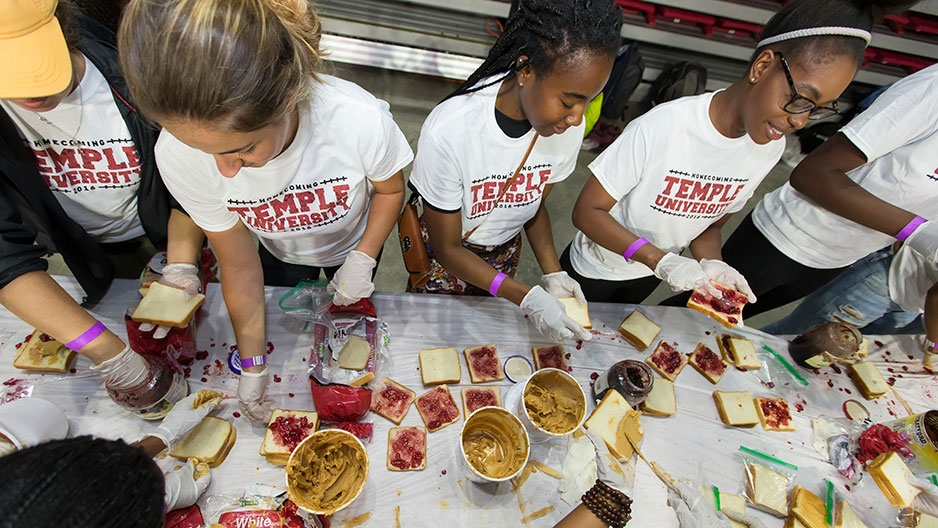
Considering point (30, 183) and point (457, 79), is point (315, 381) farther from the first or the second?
point (457, 79)

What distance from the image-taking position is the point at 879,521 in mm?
1709

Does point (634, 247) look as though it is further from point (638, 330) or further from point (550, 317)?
point (550, 317)

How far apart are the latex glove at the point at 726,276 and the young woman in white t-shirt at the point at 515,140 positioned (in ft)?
1.87

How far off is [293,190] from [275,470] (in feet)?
3.10

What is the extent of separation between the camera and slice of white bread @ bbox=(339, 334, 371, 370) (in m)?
1.73

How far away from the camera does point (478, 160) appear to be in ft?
5.56

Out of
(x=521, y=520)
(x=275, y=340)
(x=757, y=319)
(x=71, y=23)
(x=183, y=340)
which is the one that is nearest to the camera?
(x=71, y=23)

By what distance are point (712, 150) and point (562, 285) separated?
80 cm

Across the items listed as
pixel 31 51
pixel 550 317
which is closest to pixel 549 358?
pixel 550 317

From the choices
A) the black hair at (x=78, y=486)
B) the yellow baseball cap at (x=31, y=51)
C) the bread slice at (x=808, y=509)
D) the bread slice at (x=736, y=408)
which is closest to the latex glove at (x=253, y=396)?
the black hair at (x=78, y=486)

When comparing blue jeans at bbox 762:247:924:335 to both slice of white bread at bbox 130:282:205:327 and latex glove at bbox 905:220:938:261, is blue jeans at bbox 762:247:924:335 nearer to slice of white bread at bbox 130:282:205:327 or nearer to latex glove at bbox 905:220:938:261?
latex glove at bbox 905:220:938:261

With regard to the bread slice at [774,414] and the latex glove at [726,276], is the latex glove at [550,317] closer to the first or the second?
the latex glove at [726,276]

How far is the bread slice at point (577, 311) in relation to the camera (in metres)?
1.86

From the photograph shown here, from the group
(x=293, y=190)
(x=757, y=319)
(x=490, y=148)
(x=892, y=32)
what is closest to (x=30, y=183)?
(x=293, y=190)
